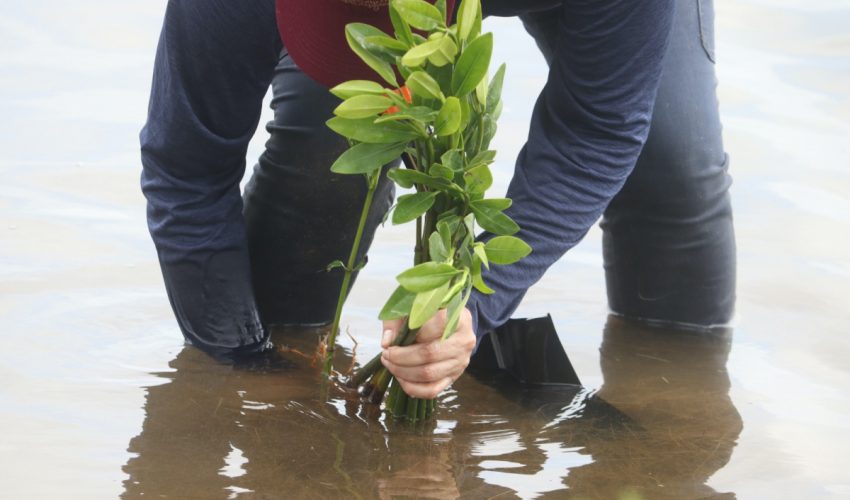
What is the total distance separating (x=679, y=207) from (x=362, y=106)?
1.07 meters

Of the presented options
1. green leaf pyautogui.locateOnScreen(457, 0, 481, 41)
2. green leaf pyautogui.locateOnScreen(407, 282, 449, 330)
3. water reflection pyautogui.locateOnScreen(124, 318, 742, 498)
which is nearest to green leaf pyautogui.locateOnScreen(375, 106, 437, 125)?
green leaf pyautogui.locateOnScreen(457, 0, 481, 41)

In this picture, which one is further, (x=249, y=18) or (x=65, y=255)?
(x=65, y=255)

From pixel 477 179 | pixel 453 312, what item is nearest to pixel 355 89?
pixel 477 179

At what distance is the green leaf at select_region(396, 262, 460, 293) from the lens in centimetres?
168

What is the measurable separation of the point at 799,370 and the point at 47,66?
251 cm

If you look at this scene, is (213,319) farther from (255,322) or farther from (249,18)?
(249,18)

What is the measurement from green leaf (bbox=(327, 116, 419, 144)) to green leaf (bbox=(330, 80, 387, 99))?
0.05m

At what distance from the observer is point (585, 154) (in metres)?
2.07

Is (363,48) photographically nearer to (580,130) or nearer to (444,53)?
(444,53)

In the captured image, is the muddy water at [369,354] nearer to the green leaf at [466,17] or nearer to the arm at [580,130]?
the arm at [580,130]

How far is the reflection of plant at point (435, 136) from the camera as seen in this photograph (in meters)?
1.68

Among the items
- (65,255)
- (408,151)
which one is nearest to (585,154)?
(408,151)

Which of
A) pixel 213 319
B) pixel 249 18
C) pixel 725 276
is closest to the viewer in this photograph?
pixel 249 18

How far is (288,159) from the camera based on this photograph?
8.02 ft
